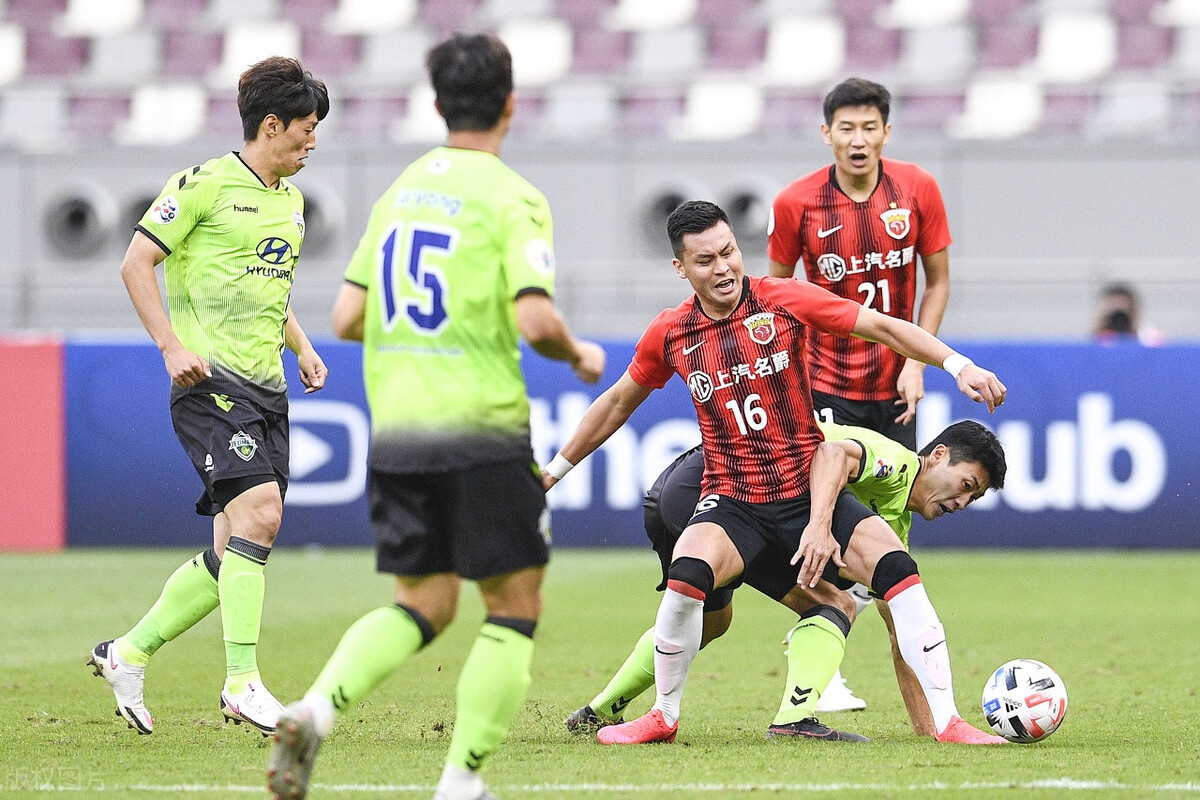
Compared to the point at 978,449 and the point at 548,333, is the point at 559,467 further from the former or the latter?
the point at 548,333

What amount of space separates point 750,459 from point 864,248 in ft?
4.39

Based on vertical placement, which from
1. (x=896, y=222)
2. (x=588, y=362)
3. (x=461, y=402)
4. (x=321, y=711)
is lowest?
(x=321, y=711)

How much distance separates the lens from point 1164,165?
16.9 m

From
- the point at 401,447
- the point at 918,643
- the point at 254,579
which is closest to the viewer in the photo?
the point at 401,447

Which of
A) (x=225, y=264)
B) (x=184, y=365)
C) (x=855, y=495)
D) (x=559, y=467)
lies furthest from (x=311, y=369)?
(x=855, y=495)

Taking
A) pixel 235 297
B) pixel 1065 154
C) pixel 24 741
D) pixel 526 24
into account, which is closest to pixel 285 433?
pixel 235 297

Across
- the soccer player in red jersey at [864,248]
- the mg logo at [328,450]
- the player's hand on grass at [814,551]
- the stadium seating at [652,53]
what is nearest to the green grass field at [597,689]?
the player's hand on grass at [814,551]

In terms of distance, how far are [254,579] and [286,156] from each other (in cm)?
155

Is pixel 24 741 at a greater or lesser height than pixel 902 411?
lesser

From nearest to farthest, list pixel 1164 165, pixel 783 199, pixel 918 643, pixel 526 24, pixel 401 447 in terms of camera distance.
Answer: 1. pixel 401 447
2. pixel 918 643
3. pixel 783 199
4. pixel 1164 165
5. pixel 526 24

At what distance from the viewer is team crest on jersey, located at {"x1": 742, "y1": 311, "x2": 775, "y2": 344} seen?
17.8 ft

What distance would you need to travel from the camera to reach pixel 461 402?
13.2 feet

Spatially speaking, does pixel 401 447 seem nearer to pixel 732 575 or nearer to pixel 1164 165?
pixel 732 575

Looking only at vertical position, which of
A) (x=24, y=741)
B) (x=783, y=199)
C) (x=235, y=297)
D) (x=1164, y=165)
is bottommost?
(x=24, y=741)
